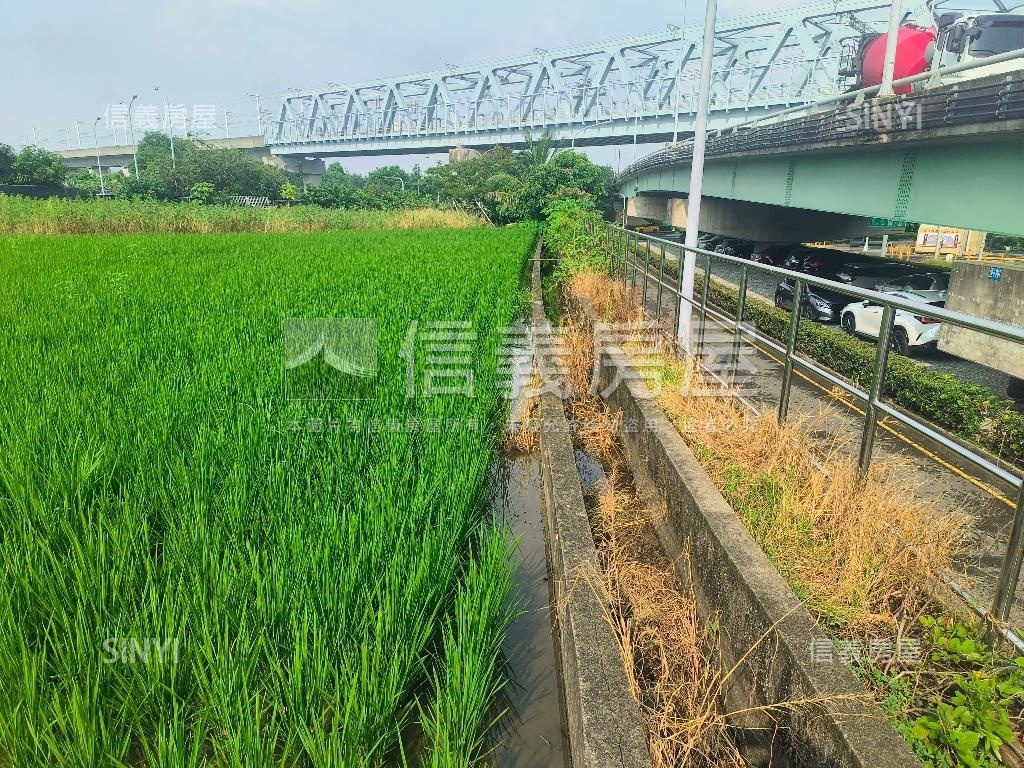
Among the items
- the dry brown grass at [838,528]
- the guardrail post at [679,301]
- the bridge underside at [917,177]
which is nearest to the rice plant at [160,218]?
the bridge underside at [917,177]

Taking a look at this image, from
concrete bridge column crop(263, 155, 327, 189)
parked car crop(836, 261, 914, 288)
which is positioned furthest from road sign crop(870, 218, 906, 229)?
concrete bridge column crop(263, 155, 327, 189)

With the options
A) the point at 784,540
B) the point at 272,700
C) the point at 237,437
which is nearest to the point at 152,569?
the point at 272,700

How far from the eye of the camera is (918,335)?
763 cm

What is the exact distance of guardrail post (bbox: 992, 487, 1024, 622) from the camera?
2.35 metres

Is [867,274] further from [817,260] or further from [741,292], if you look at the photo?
[741,292]

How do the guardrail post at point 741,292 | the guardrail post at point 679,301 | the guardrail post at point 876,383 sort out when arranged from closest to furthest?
the guardrail post at point 876,383 → the guardrail post at point 741,292 → the guardrail post at point 679,301

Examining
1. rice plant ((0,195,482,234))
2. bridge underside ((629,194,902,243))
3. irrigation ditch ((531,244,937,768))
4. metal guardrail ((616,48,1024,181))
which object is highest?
metal guardrail ((616,48,1024,181))

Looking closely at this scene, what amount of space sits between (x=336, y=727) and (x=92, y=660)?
81 cm

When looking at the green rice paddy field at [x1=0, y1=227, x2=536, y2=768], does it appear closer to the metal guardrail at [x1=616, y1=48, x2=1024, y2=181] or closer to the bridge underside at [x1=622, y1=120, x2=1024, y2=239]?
the metal guardrail at [x1=616, y1=48, x2=1024, y2=181]

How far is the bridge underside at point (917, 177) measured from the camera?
26.8ft

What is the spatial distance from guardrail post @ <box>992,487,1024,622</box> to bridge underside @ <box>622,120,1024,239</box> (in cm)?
723

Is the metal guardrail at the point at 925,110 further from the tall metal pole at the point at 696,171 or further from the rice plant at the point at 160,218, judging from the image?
the rice plant at the point at 160,218

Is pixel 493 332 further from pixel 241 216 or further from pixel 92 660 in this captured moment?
pixel 241 216

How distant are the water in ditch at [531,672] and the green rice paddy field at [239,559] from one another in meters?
0.12
